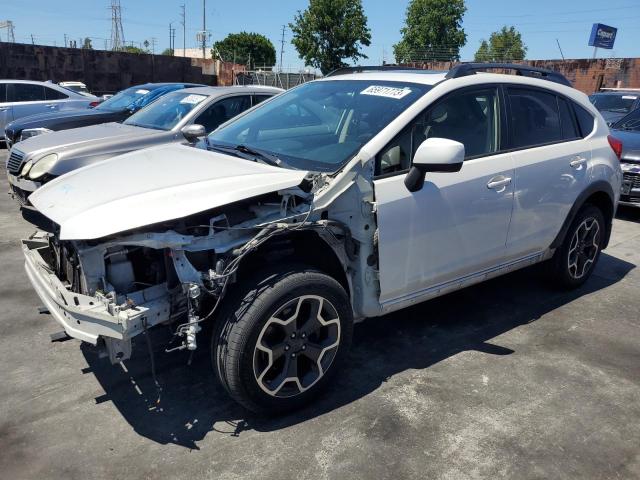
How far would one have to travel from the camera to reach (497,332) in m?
4.21

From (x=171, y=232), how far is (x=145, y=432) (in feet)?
3.68

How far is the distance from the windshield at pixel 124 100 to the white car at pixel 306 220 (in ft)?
20.0

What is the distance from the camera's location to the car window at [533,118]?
4094 millimetres

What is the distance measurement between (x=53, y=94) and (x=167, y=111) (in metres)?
7.55

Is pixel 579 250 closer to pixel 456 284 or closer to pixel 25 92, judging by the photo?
pixel 456 284

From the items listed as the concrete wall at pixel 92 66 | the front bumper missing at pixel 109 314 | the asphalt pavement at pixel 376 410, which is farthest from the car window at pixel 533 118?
the concrete wall at pixel 92 66

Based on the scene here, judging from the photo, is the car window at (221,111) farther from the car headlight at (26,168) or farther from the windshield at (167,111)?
the car headlight at (26,168)

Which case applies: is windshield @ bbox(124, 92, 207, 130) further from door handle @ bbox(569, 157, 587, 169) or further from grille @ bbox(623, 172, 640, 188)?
grille @ bbox(623, 172, 640, 188)

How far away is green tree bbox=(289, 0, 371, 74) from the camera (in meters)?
48.5

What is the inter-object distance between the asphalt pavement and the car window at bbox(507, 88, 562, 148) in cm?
142

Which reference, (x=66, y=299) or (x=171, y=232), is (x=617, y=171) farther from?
(x=66, y=299)

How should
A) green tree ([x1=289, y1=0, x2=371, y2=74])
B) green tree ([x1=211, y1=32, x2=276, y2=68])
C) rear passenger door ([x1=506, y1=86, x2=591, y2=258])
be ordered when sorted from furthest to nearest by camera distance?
green tree ([x1=211, y1=32, x2=276, y2=68]) < green tree ([x1=289, y1=0, x2=371, y2=74]) < rear passenger door ([x1=506, y1=86, x2=591, y2=258])

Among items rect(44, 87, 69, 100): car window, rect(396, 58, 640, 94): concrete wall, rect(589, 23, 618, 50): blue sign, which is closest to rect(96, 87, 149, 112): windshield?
rect(44, 87, 69, 100): car window

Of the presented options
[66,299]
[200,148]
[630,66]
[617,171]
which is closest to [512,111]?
Result: [617,171]
